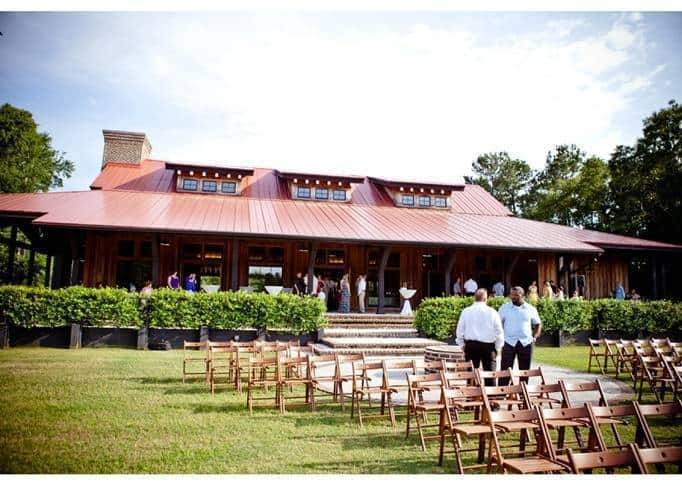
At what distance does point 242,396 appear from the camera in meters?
7.96

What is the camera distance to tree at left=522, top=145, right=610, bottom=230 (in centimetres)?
3300

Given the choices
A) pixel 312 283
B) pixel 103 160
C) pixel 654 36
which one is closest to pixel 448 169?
pixel 312 283

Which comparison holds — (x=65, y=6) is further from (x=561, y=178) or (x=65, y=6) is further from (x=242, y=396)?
(x=561, y=178)

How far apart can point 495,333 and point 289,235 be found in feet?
31.6

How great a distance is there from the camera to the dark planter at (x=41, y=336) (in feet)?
39.6

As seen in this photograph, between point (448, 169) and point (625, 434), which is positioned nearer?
point (625, 434)

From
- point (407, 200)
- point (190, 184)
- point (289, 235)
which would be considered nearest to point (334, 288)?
point (289, 235)

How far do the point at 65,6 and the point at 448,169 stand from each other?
26.6 metres

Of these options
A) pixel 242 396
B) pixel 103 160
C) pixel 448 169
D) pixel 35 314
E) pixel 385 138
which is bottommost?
pixel 242 396

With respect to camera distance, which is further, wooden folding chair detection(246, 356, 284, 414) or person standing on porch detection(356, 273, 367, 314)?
person standing on porch detection(356, 273, 367, 314)

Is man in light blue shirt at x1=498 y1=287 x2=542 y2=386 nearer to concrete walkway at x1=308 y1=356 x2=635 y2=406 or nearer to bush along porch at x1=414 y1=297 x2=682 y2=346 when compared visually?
concrete walkway at x1=308 y1=356 x2=635 y2=406

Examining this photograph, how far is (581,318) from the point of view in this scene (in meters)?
15.6

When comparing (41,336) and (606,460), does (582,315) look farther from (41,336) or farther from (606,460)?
(41,336)

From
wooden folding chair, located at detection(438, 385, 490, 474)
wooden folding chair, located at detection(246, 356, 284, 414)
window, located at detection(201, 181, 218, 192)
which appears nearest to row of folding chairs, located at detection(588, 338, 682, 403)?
wooden folding chair, located at detection(438, 385, 490, 474)
